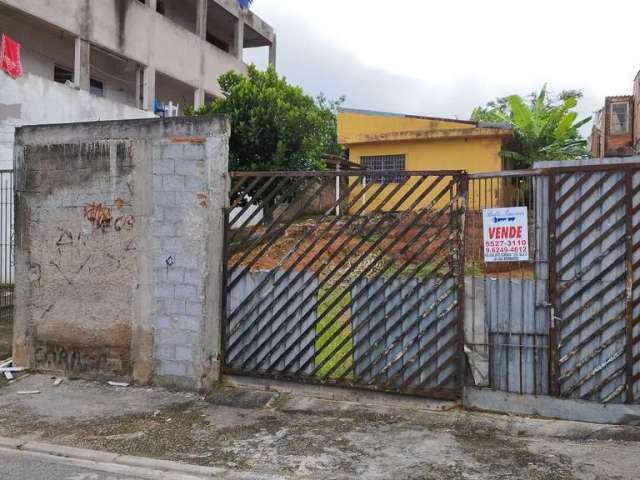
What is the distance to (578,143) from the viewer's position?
1881 centimetres

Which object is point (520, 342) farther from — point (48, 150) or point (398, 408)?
point (48, 150)

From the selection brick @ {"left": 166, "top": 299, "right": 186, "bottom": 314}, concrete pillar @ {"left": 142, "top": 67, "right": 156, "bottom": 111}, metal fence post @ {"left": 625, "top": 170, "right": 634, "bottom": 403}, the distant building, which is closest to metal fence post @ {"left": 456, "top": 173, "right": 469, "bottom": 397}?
metal fence post @ {"left": 625, "top": 170, "right": 634, "bottom": 403}

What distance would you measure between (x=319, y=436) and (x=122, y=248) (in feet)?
11.2

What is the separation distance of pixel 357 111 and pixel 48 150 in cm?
1360

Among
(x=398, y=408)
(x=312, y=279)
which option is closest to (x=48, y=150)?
(x=312, y=279)

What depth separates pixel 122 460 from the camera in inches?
185

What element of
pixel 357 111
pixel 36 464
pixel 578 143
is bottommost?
pixel 36 464

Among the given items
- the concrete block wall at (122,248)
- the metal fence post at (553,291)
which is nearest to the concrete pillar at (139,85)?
the concrete block wall at (122,248)

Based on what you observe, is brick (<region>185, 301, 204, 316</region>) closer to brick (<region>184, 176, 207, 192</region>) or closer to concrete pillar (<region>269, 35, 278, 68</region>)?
brick (<region>184, 176, 207, 192</region>)

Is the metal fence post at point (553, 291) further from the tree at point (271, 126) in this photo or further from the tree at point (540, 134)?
the tree at point (540, 134)

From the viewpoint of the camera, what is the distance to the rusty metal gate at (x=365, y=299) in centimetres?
562

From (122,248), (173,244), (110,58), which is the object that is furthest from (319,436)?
(110,58)

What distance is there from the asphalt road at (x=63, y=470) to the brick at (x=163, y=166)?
3.24 meters

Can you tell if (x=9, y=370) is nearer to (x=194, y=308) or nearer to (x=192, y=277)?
(x=194, y=308)
